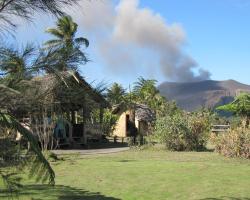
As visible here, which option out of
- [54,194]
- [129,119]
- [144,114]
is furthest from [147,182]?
[144,114]

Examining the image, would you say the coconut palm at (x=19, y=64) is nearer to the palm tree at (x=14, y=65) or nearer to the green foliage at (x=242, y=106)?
the palm tree at (x=14, y=65)

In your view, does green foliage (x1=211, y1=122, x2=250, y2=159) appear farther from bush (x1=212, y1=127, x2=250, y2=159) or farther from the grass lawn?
the grass lawn

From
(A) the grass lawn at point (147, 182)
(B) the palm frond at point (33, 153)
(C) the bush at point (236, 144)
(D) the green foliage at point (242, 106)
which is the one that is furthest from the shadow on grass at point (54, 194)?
(D) the green foliage at point (242, 106)

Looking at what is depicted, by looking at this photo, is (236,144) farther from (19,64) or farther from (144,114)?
(144,114)

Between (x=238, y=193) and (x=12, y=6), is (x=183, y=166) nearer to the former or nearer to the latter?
(x=238, y=193)

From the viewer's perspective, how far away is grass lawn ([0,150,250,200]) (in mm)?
11203

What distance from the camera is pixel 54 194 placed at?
37.4 feet

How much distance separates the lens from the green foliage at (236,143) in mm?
20281

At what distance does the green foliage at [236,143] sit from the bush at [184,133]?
413 centimetres

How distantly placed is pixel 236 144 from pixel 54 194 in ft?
35.2

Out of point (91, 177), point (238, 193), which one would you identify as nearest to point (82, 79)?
point (238, 193)

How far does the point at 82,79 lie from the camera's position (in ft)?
23.0

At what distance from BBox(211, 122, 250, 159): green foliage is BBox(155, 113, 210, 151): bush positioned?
4127 mm

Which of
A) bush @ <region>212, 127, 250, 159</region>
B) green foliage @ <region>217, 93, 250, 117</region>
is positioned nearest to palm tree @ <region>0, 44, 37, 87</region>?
bush @ <region>212, 127, 250, 159</region>
